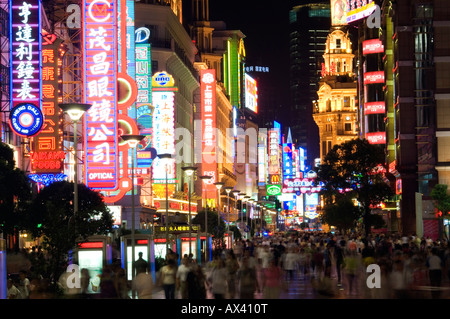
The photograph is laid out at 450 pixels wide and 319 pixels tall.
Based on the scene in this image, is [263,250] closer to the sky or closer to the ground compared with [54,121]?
closer to the ground

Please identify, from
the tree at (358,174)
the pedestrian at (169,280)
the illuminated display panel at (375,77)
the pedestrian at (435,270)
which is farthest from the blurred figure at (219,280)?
the illuminated display panel at (375,77)

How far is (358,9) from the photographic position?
135500 mm

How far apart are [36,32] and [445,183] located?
41.9m

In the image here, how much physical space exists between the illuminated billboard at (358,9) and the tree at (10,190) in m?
84.7

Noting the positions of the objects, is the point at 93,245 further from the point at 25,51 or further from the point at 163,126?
the point at 163,126

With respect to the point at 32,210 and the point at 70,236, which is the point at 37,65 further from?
the point at 70,236

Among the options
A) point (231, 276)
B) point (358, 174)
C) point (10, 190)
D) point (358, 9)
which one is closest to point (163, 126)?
point (358, 174)

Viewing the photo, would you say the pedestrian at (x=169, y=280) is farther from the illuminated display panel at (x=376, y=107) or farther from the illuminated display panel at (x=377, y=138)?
the illuminated display panel at (x=377, y=138)

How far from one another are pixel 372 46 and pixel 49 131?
56.8 meters

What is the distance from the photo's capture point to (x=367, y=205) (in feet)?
268

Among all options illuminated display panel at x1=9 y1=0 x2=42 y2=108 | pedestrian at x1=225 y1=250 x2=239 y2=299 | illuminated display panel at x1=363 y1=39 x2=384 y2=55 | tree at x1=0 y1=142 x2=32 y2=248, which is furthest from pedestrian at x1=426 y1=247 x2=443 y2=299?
illuminated display panel at x1=363 y1=39 x2=384 y2=55

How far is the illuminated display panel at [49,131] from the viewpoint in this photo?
2249 inches

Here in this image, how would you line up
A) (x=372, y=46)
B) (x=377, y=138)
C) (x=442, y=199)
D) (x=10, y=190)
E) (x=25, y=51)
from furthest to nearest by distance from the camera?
(x=372, y=46), (x=377, y=138), (x=442, y=199), (x=25, y=51), (x=10, y=190)
